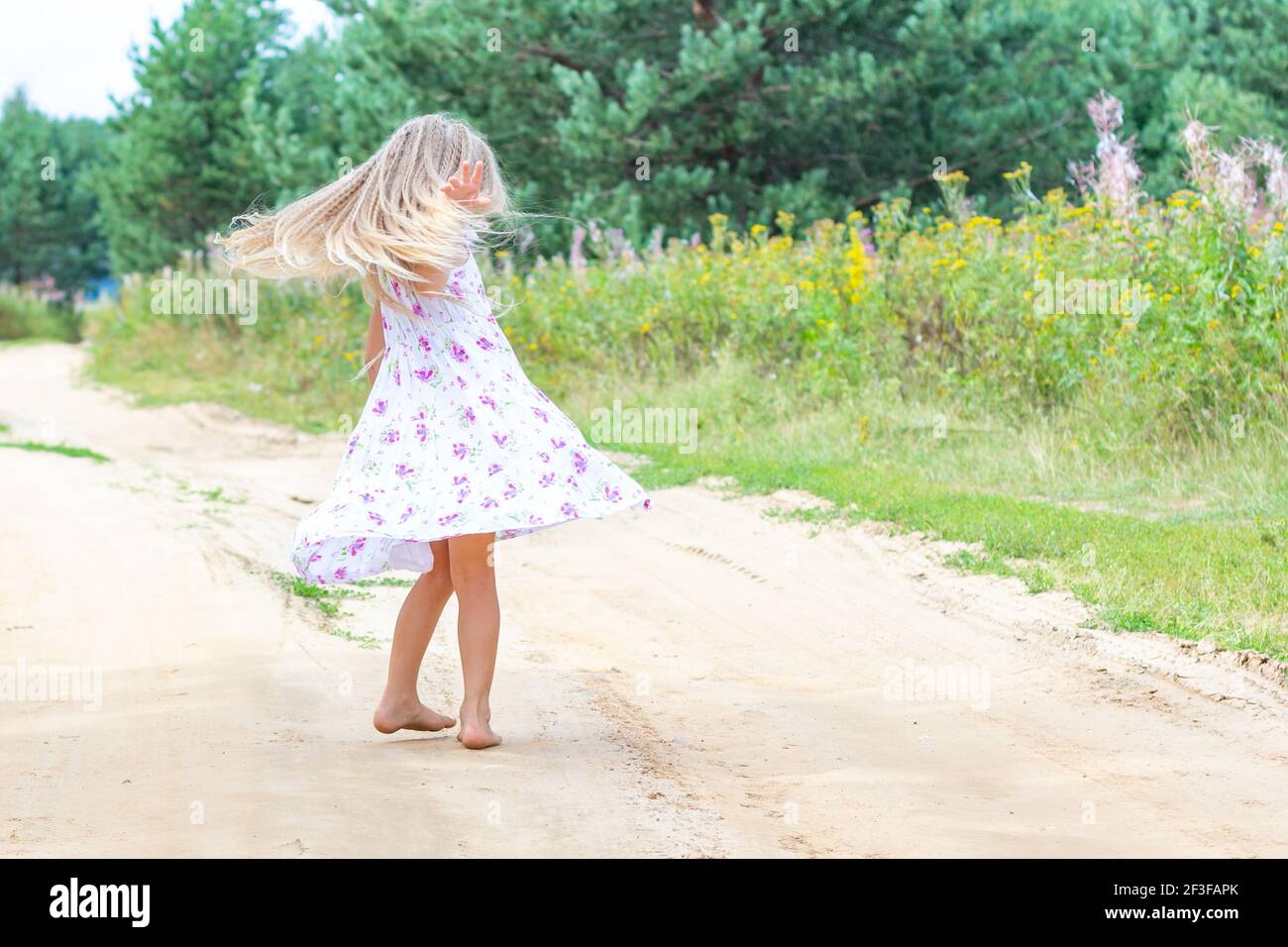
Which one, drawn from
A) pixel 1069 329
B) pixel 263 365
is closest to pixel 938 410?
pixel 1069 329

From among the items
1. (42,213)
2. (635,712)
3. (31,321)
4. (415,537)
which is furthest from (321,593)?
(42,213)

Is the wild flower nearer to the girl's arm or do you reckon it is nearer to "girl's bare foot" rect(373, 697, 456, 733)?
the girl's arm

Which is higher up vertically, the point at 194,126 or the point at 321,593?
the point at 194,126

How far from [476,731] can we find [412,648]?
347 millimetres

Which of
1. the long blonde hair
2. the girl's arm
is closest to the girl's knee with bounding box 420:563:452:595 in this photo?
the girl's arm

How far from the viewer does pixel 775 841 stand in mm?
3691

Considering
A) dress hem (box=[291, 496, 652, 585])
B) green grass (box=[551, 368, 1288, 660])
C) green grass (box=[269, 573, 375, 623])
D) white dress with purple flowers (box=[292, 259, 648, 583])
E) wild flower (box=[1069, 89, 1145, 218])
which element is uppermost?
wild flower (box=[1069, 89, 1145, 218])

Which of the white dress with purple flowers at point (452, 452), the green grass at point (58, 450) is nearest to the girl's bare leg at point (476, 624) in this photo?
the white dress with purple flowers at point (452, 452)

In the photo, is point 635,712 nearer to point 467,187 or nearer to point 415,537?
point 415,537

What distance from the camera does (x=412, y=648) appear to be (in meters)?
4.68

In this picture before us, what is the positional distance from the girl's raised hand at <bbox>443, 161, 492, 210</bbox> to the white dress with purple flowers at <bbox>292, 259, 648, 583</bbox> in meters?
0.23

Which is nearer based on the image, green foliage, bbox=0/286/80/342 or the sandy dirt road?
the sandy dirt road

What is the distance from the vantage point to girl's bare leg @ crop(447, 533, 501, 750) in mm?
4508

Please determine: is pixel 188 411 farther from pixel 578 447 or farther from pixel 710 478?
pixel 578 447
